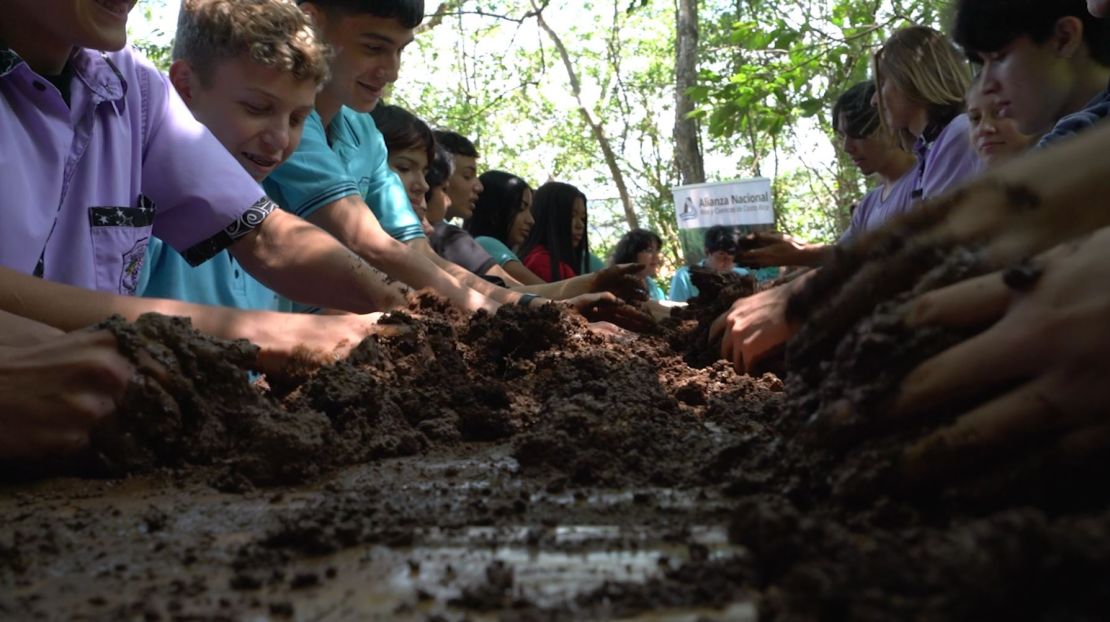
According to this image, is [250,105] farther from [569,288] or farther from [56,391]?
[56,391]

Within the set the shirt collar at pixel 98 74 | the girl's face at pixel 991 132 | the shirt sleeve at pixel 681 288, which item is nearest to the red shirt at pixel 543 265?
the shirt sleeve at pixel 681 288

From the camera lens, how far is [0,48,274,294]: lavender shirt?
2010 millimetres

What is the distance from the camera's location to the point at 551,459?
4.65 feet

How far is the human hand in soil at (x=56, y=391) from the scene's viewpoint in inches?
54.1

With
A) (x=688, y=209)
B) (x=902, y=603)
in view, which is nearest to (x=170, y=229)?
(x=902, y=603)

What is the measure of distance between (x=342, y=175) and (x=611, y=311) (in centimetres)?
102

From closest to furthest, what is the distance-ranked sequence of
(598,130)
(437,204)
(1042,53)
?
(1042,53), (437,204), (598,130)

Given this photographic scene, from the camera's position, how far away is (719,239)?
813 centimetres

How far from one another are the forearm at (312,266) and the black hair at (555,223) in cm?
464

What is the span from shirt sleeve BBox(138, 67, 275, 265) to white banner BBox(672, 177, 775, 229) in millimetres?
5729

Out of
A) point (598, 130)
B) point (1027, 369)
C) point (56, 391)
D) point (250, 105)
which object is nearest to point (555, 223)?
point (250, 105)

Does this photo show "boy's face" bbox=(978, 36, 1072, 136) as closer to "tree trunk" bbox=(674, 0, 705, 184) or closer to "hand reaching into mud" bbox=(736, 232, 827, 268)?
"hand reaching into mud" bbox=(736, 232, 827, 268)

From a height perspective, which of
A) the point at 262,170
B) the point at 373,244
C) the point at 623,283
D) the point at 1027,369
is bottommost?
the point at 1027,369

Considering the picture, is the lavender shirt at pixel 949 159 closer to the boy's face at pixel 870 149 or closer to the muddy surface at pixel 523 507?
the boy's face at pixel 870 149
